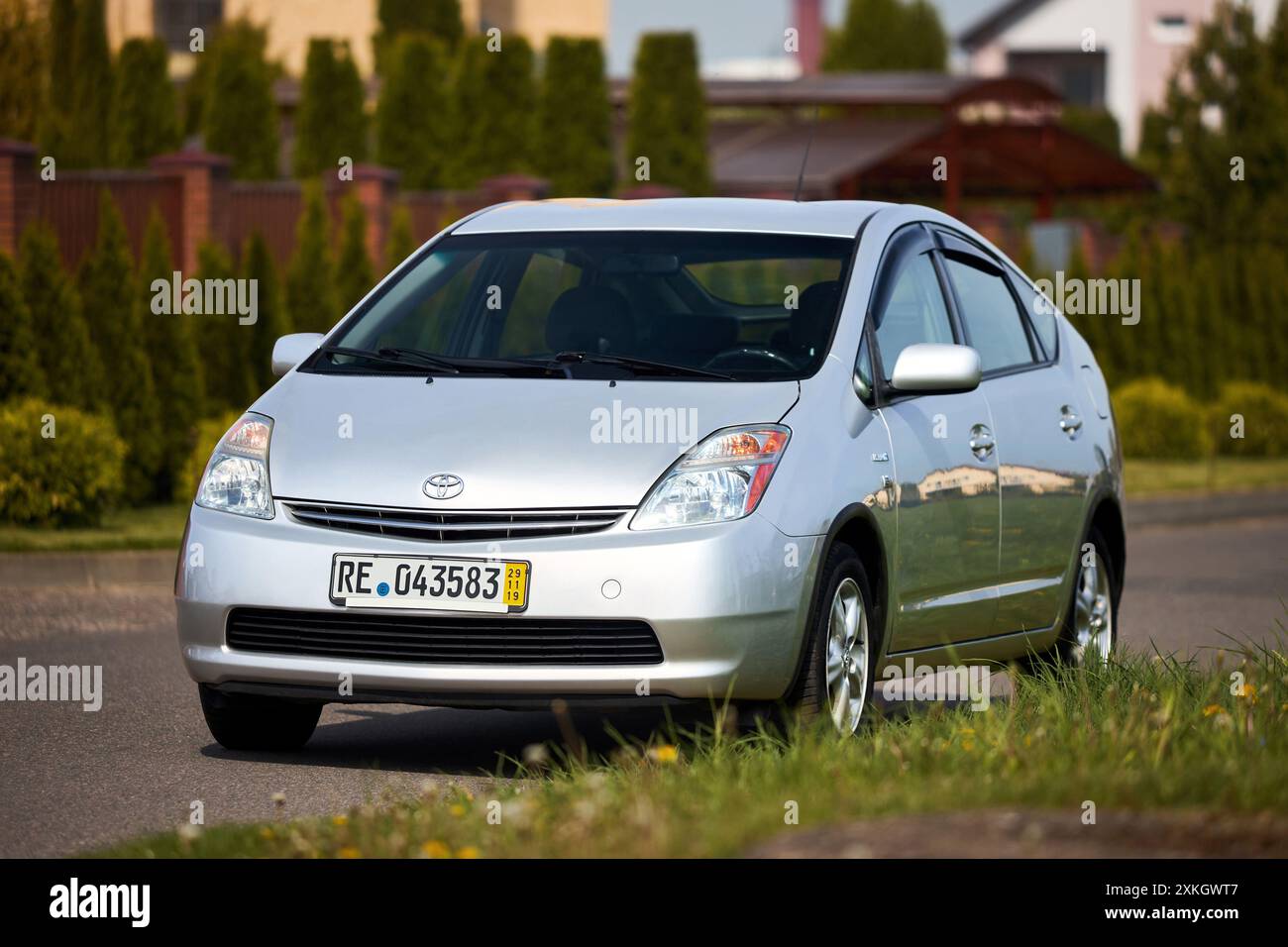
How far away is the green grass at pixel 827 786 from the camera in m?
5.32

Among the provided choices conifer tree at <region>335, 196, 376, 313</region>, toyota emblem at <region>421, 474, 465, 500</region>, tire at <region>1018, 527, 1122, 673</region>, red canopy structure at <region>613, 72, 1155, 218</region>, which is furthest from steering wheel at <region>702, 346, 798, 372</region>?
red canopy structure at <region>613, 72, 1155, 218</region>

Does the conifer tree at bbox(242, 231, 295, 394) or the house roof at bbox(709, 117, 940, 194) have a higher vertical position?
the house roof at bbox(709, 117, 940, 194)

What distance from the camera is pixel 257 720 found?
25.6 ft

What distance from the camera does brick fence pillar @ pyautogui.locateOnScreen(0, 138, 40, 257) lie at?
70.4ft

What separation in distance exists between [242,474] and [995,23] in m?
72.9

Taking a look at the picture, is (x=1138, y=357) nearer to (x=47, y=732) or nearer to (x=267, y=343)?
(x=267, y=343)

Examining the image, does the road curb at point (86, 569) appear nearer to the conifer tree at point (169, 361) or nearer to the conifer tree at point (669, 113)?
the conifer tree at point (169, 361)

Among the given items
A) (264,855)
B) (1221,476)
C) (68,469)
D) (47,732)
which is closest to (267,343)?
(68,469)

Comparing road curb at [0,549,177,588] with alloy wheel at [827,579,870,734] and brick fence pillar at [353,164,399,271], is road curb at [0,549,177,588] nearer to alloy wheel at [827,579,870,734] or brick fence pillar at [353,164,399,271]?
alloy wheel at [827,579,870,734]

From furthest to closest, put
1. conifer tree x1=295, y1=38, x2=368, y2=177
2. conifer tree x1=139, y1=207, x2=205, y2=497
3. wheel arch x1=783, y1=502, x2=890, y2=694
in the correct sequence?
conifer tree x1=295, y1=38, x2=368, y2=177 < conifer tree x1=139, y1=207, x2=205, y2=497 < wheel arch x1=783, y1=502, x2=890, y2=694

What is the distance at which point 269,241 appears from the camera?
26.2 m

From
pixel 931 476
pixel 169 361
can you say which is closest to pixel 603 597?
pixel 931 476

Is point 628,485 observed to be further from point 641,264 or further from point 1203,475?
point 1203,475
